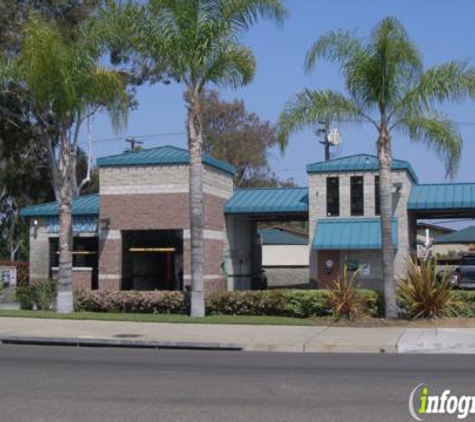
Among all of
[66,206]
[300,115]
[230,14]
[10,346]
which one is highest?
[230,14]

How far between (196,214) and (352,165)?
34.1 feet

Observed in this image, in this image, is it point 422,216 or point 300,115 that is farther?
point 422,216

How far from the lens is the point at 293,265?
59.8 meters

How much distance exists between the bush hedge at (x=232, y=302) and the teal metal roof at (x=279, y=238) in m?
33.6

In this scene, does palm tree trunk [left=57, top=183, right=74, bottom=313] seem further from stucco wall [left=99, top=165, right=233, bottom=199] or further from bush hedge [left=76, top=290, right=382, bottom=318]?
stucco wall [left=99, top=165, right=233, bottom=199]

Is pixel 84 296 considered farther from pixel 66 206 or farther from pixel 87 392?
pixel 87 392

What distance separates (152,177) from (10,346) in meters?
13.4

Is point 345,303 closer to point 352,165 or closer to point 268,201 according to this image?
point 352,165

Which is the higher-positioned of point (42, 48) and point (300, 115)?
point (42, 48)

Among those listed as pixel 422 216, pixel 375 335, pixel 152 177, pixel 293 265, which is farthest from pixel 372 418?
pixel 293 265

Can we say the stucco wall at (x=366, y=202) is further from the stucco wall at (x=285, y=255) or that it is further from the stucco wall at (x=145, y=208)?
the stucco wall at (x=285, y=255)

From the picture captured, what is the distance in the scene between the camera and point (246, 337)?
18562 mm

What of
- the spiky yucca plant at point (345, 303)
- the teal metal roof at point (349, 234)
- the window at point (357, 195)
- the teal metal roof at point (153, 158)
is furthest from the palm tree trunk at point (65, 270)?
the window at point (357, 195)

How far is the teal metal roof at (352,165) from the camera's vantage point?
103 ft
